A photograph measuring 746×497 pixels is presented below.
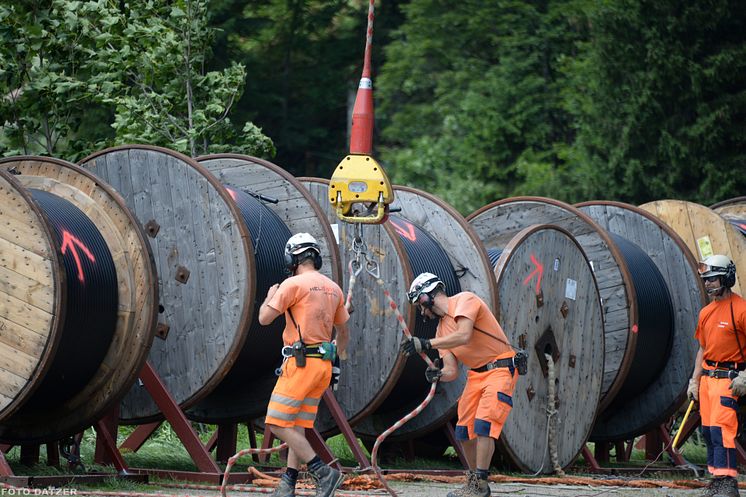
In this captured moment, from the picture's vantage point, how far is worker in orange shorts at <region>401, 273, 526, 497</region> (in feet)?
32.9

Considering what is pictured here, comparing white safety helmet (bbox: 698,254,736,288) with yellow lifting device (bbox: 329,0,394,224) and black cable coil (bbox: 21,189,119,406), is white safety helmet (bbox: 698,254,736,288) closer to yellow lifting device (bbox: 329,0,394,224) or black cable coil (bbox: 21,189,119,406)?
yellow lifting device (bbox: 329,0,394,224)

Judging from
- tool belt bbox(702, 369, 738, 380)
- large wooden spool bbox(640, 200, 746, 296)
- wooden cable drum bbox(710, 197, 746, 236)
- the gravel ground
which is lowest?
the gravel ground

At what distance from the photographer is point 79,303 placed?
9.84 m

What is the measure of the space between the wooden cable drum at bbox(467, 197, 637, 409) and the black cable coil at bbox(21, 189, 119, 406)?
16.8 feet

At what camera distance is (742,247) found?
15.9 metres

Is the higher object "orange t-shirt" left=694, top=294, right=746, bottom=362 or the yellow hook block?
the yellow hook block

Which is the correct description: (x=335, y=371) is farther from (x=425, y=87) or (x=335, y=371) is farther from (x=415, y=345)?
(x=425, y=87)

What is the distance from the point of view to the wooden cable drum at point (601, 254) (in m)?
14.1

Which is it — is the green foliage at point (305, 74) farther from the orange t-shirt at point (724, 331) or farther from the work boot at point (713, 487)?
the work boot at point (713, 487)

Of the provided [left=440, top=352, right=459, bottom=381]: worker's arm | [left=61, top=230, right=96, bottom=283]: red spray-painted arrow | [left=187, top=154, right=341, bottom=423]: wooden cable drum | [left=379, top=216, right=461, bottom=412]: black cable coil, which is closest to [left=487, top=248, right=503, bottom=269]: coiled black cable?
[left=379, top=216, right=461, bottom=412]: black cable coil

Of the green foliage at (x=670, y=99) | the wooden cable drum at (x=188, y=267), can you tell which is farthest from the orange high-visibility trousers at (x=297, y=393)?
the green foliage at (x=670, y=99)

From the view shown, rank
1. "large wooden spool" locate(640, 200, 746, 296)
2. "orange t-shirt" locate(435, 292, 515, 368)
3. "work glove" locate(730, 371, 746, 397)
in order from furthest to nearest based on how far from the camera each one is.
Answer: "large wooden spool" locate(640, 200, 746, 296), "work glove" locate(730, 371, 746, 397), "orange t-shirt" locate(435, 292, 515, 368)

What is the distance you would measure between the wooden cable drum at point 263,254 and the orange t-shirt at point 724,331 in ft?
11.0

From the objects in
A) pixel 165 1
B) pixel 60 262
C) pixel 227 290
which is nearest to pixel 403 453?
pixel 227 290
